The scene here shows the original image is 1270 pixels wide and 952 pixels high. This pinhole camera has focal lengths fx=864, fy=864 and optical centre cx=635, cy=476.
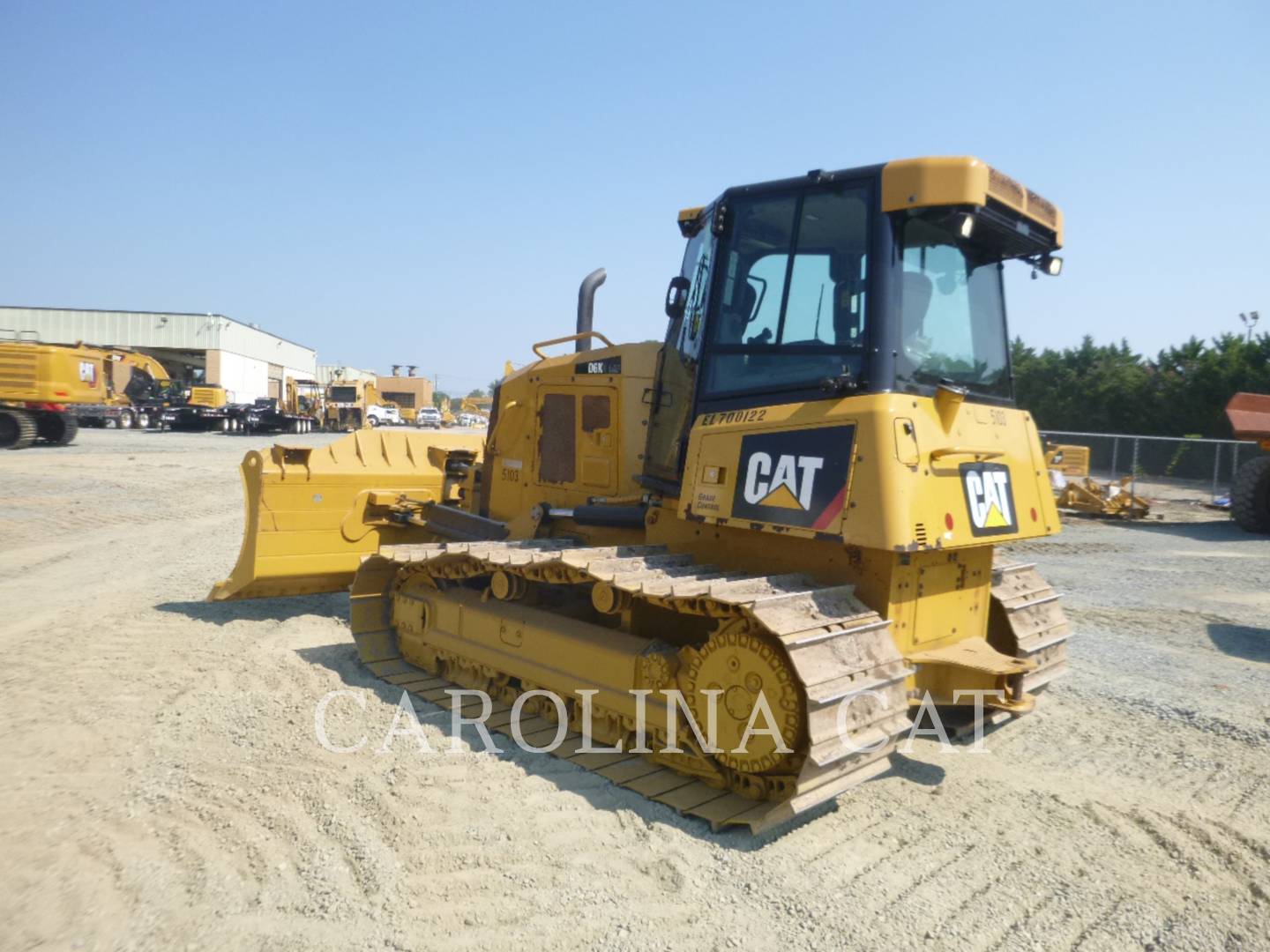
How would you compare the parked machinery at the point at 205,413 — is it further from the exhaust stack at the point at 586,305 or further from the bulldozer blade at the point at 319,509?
the exhaust stack at the point at 586,305

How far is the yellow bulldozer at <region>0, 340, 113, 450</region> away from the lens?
75.5ft

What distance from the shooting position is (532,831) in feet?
12.5

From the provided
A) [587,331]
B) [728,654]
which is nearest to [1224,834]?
[728,654]

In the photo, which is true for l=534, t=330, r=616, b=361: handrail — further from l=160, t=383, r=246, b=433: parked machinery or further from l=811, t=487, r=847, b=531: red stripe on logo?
l=160, t=383, r=246, b=433: parked machinery

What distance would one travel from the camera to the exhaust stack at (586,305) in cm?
683

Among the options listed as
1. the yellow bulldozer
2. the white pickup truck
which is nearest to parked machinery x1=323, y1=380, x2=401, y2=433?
the white pickup truck

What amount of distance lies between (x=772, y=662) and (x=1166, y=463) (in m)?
24.4

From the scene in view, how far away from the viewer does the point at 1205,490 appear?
22.0m

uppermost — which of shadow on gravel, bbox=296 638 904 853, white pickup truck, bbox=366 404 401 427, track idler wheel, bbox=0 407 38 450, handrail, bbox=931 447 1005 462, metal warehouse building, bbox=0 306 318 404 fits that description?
metal warehouse building, bbox=0 306 318 404

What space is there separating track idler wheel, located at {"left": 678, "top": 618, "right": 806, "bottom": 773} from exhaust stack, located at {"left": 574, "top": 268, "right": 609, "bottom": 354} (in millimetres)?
3320

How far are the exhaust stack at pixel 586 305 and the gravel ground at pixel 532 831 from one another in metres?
2.97

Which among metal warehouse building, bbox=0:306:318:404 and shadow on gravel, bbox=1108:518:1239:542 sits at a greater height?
metal warehouse building, bbox=0:306:318:404

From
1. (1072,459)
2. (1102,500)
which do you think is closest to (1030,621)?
→ (1102,500)

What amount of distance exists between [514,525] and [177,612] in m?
3.34
